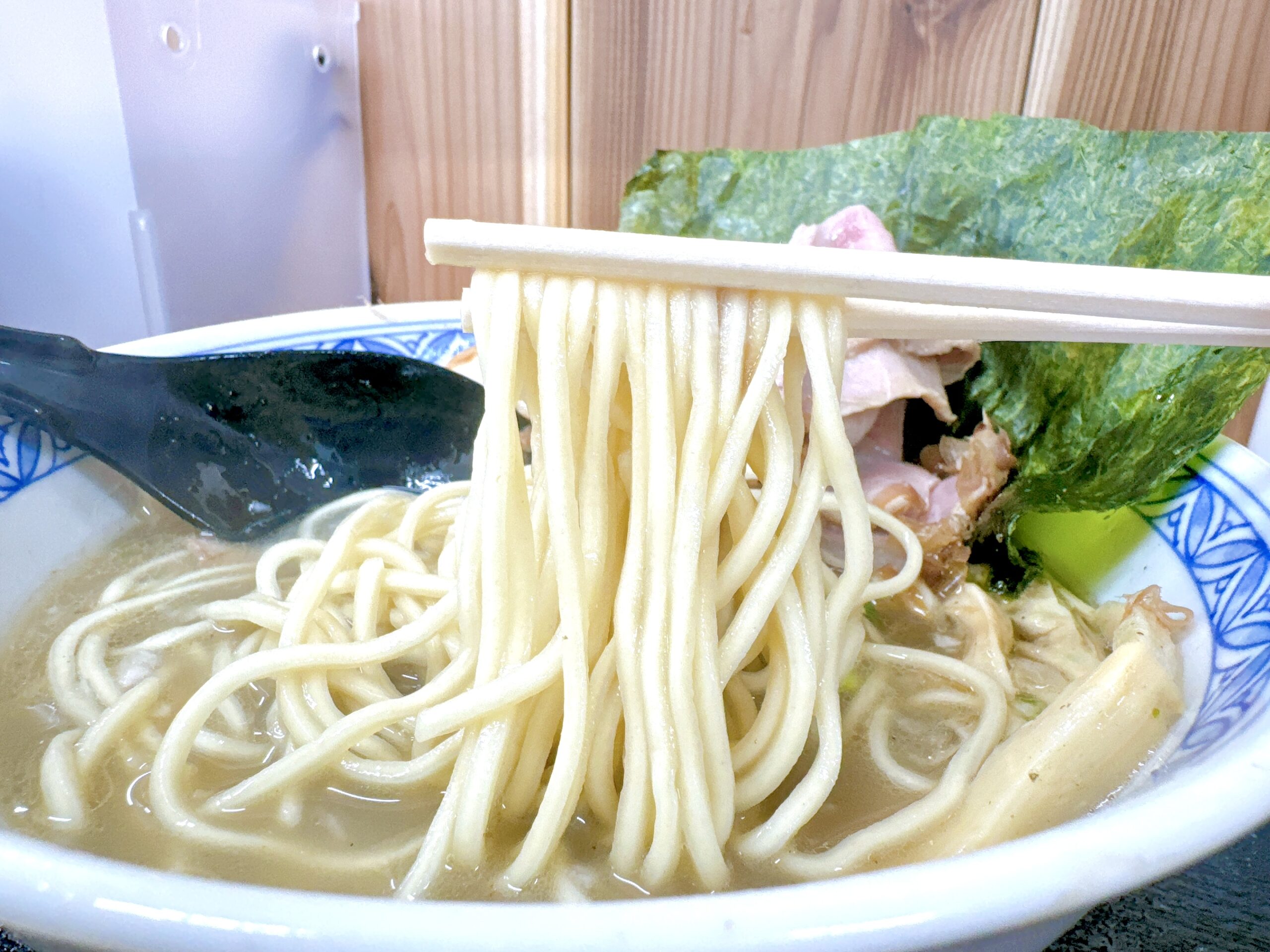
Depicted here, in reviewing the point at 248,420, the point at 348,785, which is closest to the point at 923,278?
the point at 348,785

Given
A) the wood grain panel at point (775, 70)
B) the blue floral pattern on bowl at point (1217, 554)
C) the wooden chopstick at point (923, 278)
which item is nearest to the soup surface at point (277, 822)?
the blue floral pattern on bowl at point (1217, 554)

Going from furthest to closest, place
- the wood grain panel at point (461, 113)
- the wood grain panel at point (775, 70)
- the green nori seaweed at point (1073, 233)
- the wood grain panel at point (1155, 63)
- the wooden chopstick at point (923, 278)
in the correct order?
the wood grain panel at point (461, 113)
the wood grain panel at point (775, 70)
the wood grain panel at point (1155, 63)
the green nori seaweed at point (1073, 233)
the wooden chopstick at point (923, 278)

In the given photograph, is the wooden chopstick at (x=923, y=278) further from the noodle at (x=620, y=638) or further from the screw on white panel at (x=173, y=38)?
the screw on white panel at (x=173, y=38)

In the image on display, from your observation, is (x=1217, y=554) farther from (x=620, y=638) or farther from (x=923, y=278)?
(x=620, y=638)

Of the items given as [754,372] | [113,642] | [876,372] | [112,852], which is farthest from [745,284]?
[113,642]

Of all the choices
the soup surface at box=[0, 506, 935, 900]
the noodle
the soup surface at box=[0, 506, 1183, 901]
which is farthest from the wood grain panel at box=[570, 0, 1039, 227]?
the soup surface at box=[0, 506, 935, 900]

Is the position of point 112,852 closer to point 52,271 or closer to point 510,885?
point 510,885
